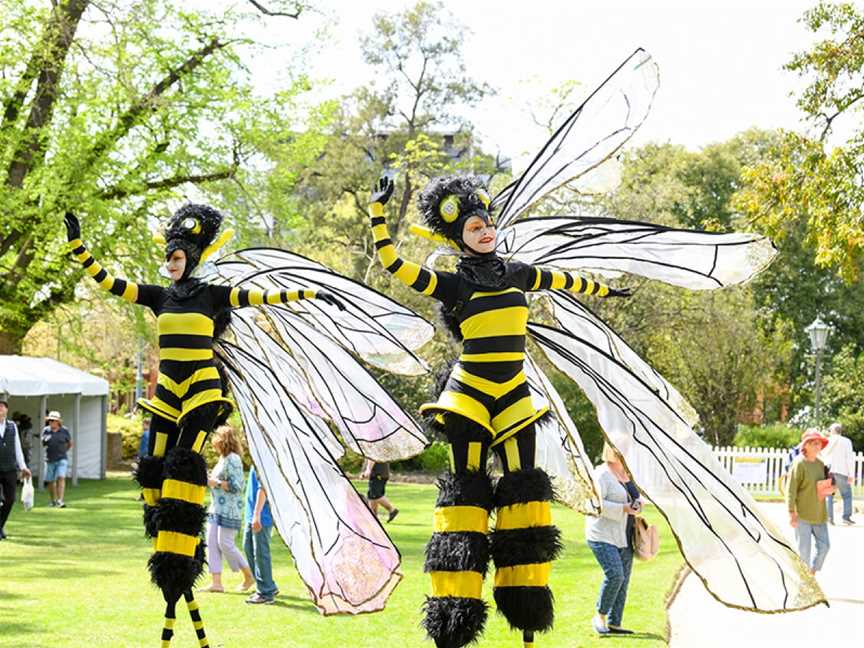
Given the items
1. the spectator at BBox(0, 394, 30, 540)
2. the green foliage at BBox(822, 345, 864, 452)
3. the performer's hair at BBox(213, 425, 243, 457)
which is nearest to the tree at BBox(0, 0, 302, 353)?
the spectator at BBox(0, 394, 30, 540)

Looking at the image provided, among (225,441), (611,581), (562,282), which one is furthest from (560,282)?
(225,441)

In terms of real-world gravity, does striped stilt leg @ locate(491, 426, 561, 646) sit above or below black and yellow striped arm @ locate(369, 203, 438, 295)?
below

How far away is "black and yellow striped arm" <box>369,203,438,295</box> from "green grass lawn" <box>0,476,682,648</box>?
3295 mm

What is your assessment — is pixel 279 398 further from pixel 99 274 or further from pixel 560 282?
pixel 560 282

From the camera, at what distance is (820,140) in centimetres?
1547

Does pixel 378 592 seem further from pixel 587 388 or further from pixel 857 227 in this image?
pixel 857 227

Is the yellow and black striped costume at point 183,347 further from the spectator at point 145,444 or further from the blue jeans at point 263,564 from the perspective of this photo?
the blue jeans at point 263,564

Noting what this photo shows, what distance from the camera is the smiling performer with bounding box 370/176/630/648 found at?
545cm

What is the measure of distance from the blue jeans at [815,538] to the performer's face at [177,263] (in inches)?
280

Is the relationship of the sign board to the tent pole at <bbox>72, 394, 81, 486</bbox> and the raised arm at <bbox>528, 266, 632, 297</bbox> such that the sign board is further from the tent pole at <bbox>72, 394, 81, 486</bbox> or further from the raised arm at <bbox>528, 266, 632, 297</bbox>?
the raised arm at <bbox>528, 266, 632, 297</bbox>

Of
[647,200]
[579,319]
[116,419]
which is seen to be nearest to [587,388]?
[579,319]

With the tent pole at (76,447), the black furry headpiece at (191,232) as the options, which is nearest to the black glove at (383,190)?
the black furry headpiece at (191,232)

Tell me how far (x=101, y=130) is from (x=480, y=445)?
1583cm

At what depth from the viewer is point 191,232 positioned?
261 inches
